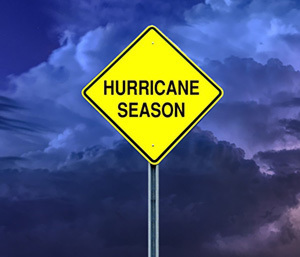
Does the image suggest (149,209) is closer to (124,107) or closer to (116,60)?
(124,107)

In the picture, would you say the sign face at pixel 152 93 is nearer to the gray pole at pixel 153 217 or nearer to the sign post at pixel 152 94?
the sign post at pixel 152 94

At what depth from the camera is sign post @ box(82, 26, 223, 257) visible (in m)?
6.25

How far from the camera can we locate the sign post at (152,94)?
625 centimetres

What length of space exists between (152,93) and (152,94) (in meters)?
0.01

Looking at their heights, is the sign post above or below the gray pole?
above

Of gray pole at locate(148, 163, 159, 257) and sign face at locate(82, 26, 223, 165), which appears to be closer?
gray pole at locate(148, 163, 159, 257)

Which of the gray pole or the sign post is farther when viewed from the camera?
the sign post

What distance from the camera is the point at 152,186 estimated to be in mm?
5965

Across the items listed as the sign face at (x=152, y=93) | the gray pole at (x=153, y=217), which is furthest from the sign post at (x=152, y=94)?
the gray pole at (x=153, y=217)

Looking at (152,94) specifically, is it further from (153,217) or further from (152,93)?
(153,217)

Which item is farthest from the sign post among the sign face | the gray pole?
the gray pole

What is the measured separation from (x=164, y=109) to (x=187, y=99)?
30 centimetres

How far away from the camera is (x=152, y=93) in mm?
6336

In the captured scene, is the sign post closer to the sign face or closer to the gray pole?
the sign face
